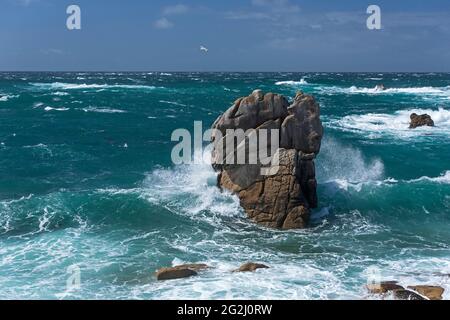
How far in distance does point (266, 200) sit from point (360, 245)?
4117 mm

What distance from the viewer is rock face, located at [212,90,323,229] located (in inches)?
779

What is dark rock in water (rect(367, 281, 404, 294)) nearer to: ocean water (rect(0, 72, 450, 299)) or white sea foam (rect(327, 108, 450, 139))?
ocean water (rect(0, 72, 450, 299))

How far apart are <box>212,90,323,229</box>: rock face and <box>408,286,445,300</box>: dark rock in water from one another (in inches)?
250

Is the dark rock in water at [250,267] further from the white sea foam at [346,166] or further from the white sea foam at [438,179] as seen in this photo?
the white sea foam at [438,179]

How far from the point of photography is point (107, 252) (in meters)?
17.3

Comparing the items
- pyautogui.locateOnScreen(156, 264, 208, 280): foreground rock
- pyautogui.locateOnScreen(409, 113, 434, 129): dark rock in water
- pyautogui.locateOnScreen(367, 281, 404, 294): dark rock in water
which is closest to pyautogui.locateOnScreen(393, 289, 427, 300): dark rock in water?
pyautogui.locateOnScreen(367, 281, 404, 294): dark rock in water

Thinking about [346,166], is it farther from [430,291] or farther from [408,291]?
[408,291]

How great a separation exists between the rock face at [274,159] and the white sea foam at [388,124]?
2030 centimetres

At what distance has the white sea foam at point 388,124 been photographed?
4275 cm

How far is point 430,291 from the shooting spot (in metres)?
13.6

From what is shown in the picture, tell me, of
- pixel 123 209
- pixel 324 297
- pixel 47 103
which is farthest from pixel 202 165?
pixel 47 103

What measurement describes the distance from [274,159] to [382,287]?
25.6 feet

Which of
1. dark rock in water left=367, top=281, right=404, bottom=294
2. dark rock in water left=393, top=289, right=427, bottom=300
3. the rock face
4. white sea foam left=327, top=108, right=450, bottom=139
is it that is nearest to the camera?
dark rock in water left=393, top=289, right=427, bottom=300
